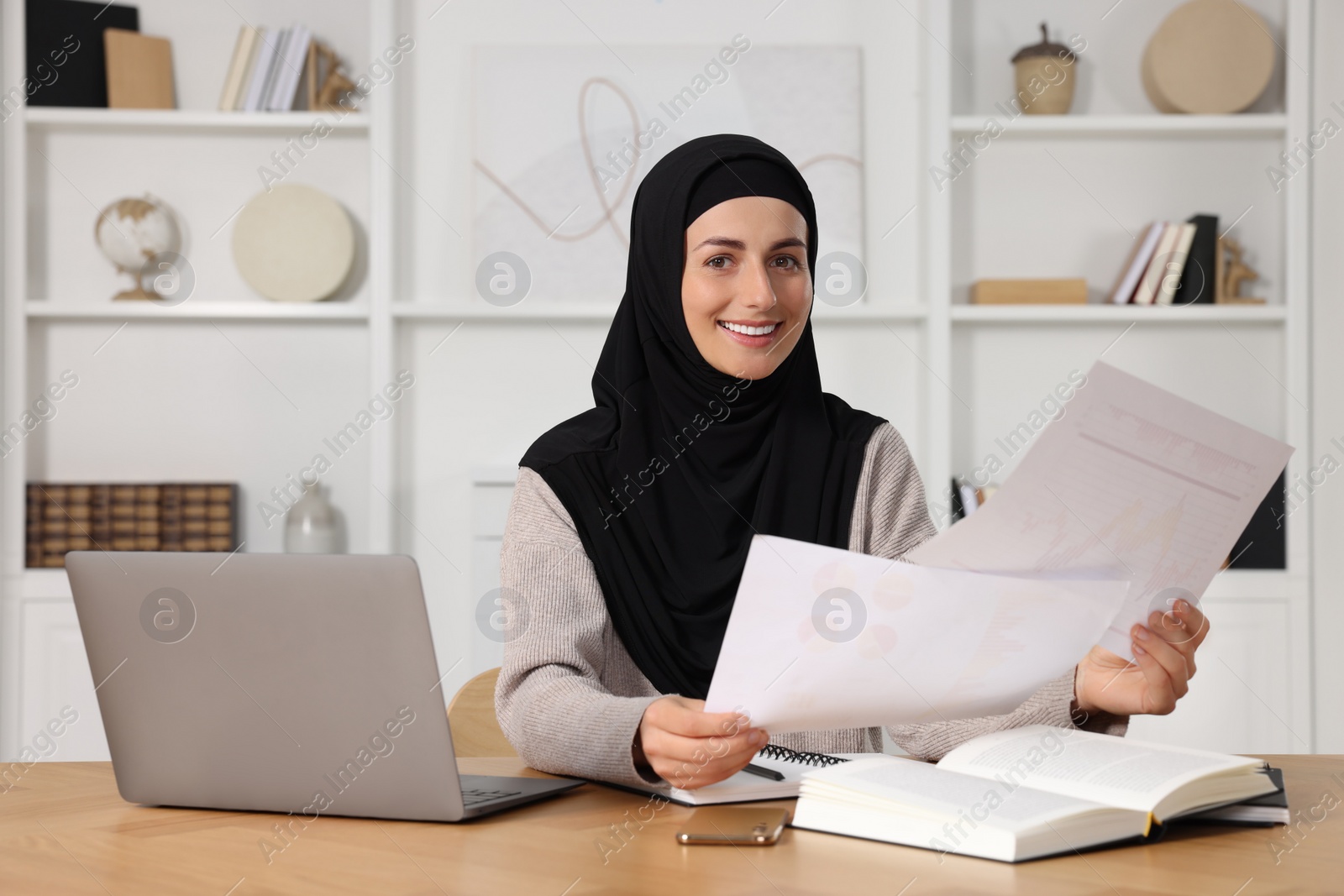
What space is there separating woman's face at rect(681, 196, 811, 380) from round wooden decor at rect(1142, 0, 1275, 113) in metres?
2.07

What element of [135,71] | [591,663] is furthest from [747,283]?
[135,71]

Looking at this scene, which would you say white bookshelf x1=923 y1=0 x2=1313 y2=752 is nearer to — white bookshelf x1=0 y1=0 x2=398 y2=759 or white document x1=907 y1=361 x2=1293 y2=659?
white bookshelf x1=0 y1=0 x2=398 y2=759

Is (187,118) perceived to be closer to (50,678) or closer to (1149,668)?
(50,678)

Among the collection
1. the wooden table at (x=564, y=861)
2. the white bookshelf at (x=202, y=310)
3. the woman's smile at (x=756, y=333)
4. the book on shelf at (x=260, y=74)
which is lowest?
the wooden table at (x=564, y=861)

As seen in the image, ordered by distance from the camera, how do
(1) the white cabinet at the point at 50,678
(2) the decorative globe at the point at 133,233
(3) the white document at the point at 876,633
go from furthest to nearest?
(2) the decorative globe at the point at 133,233 < (1) the white cabinet at the point at 50,678 < (3) the white document at the point at 876,633

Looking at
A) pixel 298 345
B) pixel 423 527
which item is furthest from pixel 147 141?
pixel 423 527

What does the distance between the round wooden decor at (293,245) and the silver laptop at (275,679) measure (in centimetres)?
226

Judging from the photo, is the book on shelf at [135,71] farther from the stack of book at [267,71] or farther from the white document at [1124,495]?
the white document at [1124,495]

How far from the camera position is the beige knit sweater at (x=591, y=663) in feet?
3.42

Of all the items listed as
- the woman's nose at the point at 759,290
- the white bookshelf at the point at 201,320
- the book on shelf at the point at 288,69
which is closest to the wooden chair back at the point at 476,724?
the woman's nose at the point at 759,290

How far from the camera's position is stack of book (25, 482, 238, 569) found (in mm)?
2930

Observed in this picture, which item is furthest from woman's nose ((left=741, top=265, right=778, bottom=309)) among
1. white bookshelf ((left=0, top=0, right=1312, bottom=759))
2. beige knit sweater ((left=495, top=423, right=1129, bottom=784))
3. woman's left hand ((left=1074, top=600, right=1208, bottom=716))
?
white bookshelf ((left=0, top=0, right=1312, bottom=759))

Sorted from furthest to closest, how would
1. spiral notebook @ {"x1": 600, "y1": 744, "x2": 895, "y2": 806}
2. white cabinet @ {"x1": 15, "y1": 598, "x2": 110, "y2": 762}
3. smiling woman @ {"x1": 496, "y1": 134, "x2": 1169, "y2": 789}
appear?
white cabinet @ {"x1": 15, "y1": 598, "x2": 110, "y2": 762} < smiling woman @ {"x1": 496, "y1": 134, "x2": 1169, "y2": 789} < spiral notebook @ {"x1": 600, "y1": 744, "x2": 895, "y2": 806}

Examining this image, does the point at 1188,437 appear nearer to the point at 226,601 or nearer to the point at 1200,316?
the point at 226,601
